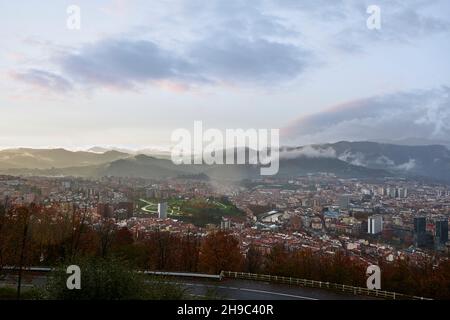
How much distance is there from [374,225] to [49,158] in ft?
159

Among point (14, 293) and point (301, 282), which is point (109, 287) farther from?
point (301, 282)

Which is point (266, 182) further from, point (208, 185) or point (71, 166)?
point (71, 166)

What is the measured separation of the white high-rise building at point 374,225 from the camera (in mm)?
33319

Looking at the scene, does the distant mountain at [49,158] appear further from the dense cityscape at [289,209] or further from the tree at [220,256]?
the tree at [220,256]

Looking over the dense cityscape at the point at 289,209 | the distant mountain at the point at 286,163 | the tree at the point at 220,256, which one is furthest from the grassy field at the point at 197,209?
the tree at the point at 220,256

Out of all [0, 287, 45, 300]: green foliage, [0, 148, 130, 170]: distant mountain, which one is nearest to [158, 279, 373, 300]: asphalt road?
[0, 287, 45, 300]: green foliage

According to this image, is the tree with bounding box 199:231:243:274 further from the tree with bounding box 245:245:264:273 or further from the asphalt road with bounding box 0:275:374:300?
the asphalt road with bounding box 0:275:374:300

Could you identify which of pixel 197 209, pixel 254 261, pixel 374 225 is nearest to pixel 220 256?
pixel 254 261

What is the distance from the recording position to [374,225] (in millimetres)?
34156

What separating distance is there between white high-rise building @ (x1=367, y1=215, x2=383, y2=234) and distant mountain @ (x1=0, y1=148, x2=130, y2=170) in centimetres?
4020

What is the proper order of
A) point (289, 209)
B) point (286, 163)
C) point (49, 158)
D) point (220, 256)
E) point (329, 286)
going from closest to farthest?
point (329, 286) < point (220, 256) < point (289, 209) < point (286, 163) < point (49, 158)

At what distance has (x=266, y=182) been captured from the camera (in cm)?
5425
